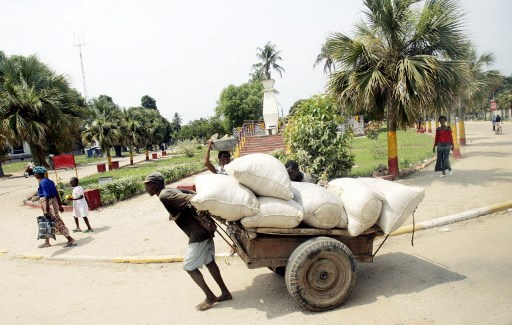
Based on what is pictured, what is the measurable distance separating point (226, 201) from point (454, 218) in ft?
16.4

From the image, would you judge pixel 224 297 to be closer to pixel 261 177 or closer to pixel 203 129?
pixel 261 177

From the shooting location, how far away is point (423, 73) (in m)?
9.14

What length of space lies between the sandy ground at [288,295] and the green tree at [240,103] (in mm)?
44322

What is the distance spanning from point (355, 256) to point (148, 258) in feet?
12.4

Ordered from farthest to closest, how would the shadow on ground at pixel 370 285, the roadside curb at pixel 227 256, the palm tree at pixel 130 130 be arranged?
the palm tree at pixel 130 130, the roadside curb at pixel 227 256, the shadow on ground at pixel 370 285

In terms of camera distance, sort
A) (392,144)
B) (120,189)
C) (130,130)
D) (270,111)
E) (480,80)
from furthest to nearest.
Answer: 1. (130,130)
2. (270,111)
3. (480,80)
4. (120,189)
5. (392,144)

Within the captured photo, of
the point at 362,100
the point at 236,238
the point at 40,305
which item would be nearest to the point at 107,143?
the point at 362,100

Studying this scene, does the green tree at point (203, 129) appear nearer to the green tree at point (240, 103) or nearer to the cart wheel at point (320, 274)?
the green tree at point (240, 103)

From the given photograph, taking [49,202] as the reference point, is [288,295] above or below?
below

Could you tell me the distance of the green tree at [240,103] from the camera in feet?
163

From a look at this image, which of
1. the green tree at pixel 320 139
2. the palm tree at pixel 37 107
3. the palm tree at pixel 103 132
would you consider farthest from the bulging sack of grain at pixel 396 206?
the palm tree at pixel 103 132

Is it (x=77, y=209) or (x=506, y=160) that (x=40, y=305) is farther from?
(x=506, y=160)

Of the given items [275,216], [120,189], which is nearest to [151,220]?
[120,189]

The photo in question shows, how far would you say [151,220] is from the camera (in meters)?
9.09
